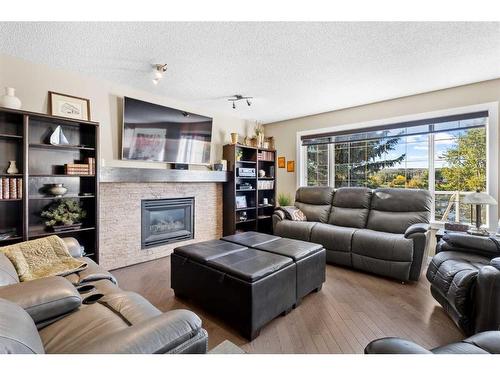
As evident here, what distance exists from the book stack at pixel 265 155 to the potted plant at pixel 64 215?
309cm

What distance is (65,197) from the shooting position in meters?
2.66

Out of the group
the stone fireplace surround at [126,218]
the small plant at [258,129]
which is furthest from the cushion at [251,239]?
the small plant at [258,129]

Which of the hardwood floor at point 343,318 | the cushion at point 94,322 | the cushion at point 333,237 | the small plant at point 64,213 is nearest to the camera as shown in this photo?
the cushion at point 94,322

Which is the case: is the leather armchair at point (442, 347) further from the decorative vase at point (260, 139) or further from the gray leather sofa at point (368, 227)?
the decorative vase at point (260, 139)

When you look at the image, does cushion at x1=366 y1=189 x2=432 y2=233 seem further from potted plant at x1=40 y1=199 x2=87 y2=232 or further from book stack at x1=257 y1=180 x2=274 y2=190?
potted plant at x1=40 y1=199 x2=87 y2=232

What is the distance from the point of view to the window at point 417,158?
3225 millimetres

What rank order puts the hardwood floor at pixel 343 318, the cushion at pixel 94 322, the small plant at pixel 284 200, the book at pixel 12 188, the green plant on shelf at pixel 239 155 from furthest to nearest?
the small plant at pixel 284 200 → the green plant on shelf at pixel 239 155 → the book at pixel 12 188 → the hardwood floor at pixel 343 318 → the cushion at pixel 94 322

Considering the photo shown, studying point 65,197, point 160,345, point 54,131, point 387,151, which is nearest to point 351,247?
point 387,151

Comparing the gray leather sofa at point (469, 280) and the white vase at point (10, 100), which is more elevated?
the white vase at point (10, 100)

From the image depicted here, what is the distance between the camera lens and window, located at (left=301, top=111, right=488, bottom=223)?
3.22m

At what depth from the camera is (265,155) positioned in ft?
16.4

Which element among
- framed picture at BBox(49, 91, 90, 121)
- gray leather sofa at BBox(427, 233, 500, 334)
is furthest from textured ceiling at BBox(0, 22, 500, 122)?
gray leather sofa at BBox(427, 233, 500, 334)
